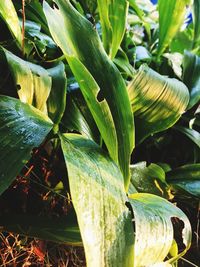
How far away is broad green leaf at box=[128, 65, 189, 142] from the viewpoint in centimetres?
55

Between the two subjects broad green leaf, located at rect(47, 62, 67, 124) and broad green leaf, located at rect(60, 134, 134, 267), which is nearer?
broad green leaf, located at rect(60, 134, 134, 267)

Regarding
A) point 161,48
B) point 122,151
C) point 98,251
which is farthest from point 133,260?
point 161,48

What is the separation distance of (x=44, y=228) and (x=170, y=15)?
2.05 ft

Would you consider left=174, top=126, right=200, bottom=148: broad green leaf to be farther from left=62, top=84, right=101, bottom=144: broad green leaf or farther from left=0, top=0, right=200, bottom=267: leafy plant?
left=62, top=84, right=101, bottom=144: broad green leaf

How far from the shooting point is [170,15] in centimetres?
83

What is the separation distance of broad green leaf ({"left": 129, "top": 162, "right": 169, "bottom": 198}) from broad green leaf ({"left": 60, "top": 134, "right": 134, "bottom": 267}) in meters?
0.19

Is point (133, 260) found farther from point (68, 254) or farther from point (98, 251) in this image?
point (68, 254)

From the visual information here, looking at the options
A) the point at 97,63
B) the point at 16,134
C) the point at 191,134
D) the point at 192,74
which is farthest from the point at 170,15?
the point at 16,134

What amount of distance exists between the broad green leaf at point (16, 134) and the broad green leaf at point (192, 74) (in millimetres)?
440

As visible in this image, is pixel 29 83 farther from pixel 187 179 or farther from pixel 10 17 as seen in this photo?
pixel 187 179

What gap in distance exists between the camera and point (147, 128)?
0.57 meters

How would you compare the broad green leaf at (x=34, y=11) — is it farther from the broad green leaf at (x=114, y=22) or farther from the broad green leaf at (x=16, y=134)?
the broad green leaf at (x=16, y=134)

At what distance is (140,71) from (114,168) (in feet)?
0.68

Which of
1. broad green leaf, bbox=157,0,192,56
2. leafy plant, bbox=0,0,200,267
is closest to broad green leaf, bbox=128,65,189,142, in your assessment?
leafy plant, bbox=0,0,200,267
